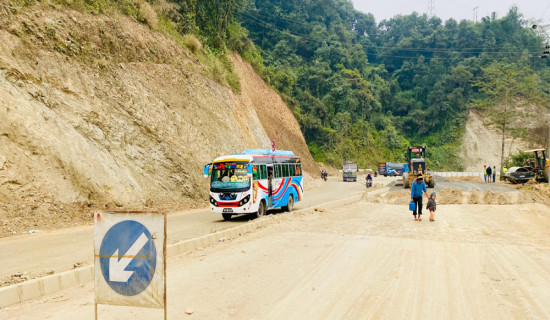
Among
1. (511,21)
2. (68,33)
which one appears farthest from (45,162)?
(511,21)

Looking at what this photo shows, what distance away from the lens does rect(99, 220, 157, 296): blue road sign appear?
536 cm

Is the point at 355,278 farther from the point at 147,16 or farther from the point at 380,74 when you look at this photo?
the point at 380,74

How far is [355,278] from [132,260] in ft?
16.3

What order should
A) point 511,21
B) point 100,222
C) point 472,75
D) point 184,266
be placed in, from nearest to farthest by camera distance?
point 100,222 < point 184,266 < point 472,75 < point 511,21

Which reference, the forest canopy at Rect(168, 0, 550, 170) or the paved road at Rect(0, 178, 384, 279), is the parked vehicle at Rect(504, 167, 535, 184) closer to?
the forest canopy at Rect(168, 0, 550, 170)

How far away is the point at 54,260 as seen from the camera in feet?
34.9

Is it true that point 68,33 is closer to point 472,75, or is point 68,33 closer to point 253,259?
point 253,259

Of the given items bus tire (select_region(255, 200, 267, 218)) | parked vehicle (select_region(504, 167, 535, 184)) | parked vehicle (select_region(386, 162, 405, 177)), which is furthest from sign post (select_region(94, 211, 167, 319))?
parked vehicle (select_region(386, 162, 405, 177))

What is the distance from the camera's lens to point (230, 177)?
18.7 m

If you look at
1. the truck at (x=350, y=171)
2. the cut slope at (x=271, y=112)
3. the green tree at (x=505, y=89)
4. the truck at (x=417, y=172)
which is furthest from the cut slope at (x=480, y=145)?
the truck at (x=417, y=172)

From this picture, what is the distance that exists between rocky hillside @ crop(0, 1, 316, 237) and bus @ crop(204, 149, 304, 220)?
446 centimetres

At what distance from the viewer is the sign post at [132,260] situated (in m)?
5.33

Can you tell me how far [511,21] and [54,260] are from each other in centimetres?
10779

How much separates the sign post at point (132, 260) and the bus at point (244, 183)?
508 inches
